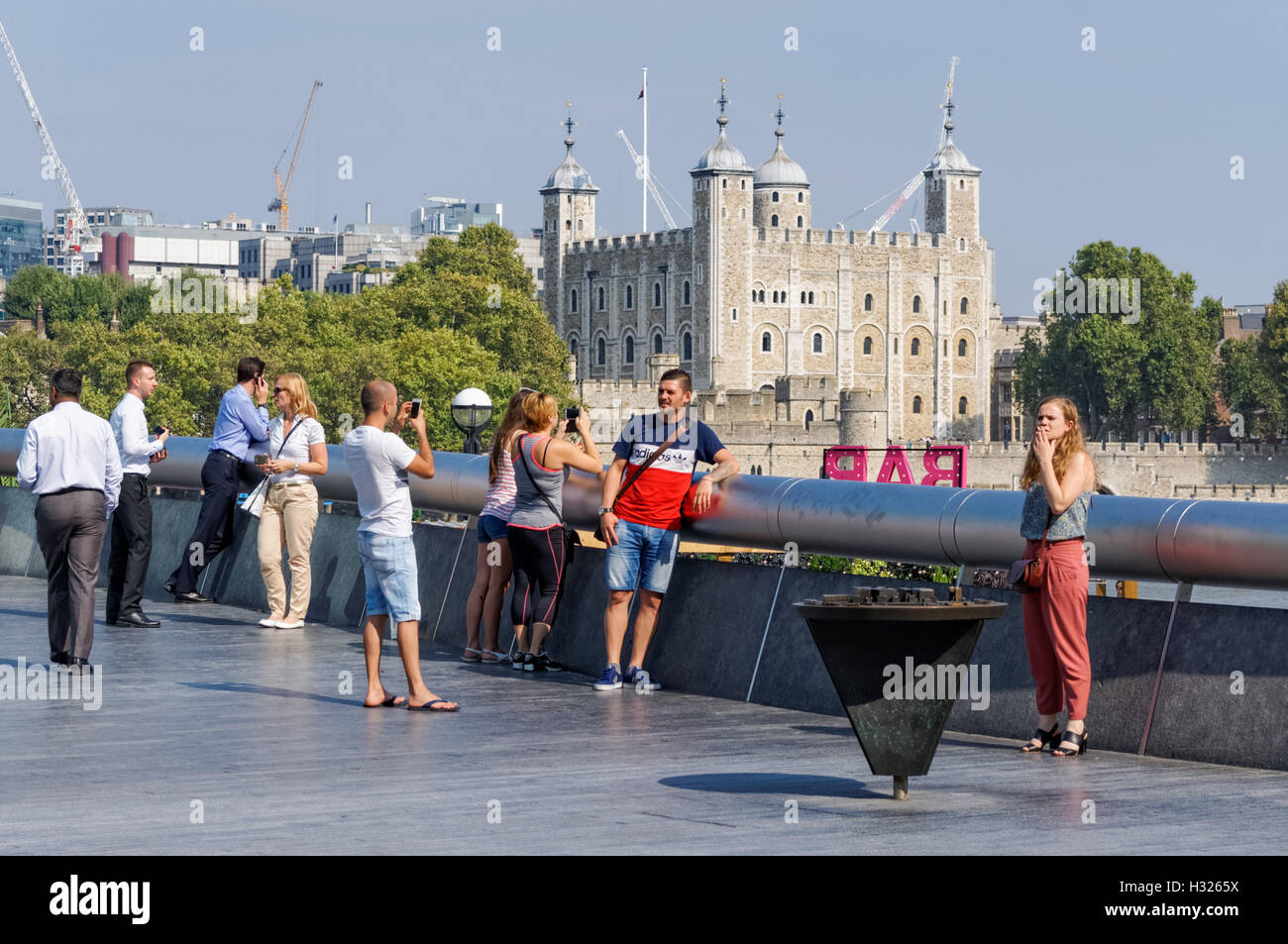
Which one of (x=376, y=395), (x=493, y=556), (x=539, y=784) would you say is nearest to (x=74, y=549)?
(x=493, y=556)

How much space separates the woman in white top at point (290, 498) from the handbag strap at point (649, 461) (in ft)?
8.91

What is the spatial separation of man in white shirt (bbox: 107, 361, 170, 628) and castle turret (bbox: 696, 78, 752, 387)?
100 m

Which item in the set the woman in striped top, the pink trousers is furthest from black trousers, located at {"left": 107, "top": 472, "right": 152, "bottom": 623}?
the pink trousers

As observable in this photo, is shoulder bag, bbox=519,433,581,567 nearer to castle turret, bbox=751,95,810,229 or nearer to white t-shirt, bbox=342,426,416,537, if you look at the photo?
white t-shirt, bbox=342,426,416,537

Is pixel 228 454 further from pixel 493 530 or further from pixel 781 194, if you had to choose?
pixel 781 194

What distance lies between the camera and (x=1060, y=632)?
26.4ft

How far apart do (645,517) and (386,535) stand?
4.33 feet

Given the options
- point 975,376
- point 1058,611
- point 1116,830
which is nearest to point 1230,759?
point 1058,611

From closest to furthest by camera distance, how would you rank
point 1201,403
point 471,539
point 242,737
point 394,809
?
1. point 394,809
2. point 242,737
3. point 471,539
4. point 1201,403

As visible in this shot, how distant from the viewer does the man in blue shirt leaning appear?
13.5 metres

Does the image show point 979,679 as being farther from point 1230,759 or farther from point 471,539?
point 471,539

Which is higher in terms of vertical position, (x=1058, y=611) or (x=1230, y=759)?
(x=1058, y=611)
